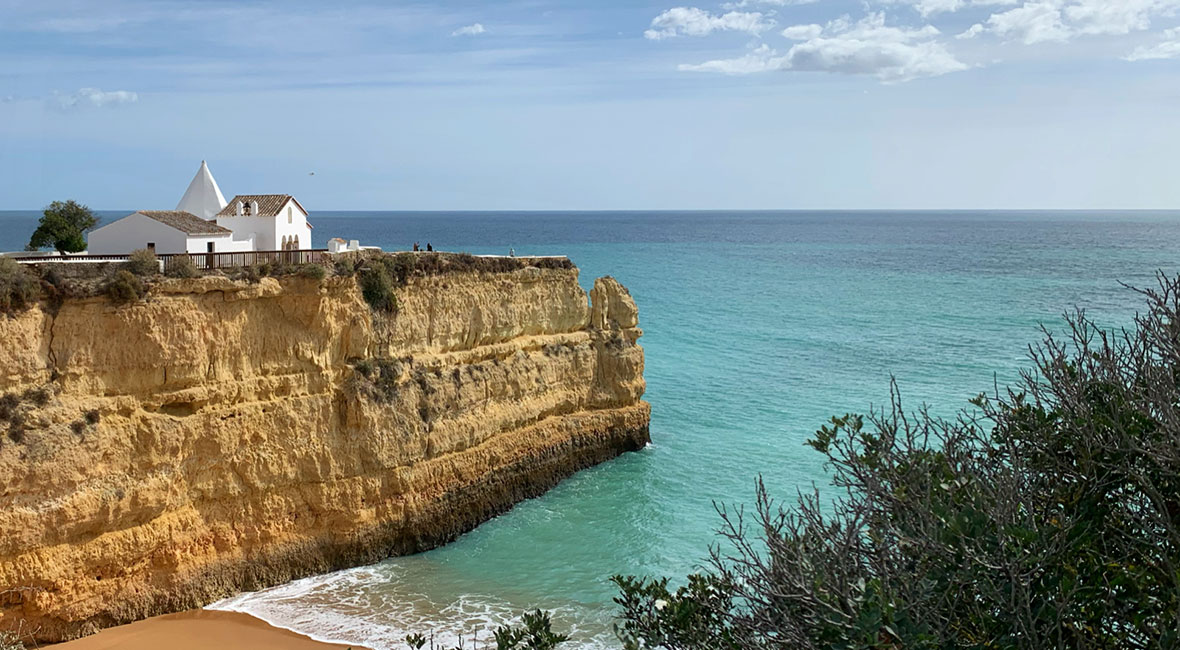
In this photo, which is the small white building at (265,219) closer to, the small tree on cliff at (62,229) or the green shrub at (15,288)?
the small tree on cliff at (62,229)

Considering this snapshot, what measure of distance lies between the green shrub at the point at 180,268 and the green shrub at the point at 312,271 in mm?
2238

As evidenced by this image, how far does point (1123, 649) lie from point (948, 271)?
85531mm

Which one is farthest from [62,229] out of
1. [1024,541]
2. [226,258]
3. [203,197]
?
[1024,541]

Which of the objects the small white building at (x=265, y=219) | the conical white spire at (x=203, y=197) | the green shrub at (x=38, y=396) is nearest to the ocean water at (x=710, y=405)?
the green shrub at (x=38, y=396)

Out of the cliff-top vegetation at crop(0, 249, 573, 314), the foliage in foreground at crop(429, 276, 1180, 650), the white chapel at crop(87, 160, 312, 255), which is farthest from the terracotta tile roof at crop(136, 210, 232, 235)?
the foliage in foreground at crop(429, 276, 1180, 650)

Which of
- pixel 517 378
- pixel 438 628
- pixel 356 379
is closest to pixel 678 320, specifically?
pixel 517 378

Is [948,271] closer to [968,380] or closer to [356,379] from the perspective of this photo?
[968,380]

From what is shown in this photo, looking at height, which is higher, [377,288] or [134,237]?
[134,237]

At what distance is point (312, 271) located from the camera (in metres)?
21.0

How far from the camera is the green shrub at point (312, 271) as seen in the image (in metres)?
21.0

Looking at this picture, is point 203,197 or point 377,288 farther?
point 203,197

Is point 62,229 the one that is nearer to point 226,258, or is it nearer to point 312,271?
point 226,258

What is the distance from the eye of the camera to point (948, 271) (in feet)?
285

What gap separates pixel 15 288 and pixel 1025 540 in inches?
686
